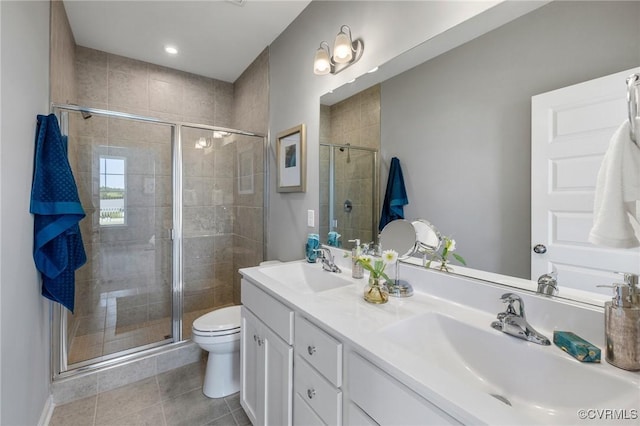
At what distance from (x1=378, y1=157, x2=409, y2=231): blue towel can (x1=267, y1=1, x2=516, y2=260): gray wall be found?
1.78 ft

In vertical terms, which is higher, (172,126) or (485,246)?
(172,126)

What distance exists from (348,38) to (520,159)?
3.56ft

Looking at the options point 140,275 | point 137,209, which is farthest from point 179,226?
point 140,275

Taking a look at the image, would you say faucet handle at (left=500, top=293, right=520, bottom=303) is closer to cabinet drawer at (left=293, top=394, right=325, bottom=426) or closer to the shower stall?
cabinet drawer at (left=293, top=394, right=325, bottom=426)

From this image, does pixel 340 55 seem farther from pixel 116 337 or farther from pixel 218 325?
pixel 116 337

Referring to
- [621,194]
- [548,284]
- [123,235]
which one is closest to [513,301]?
[548,284]

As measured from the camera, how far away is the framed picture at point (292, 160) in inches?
77.3

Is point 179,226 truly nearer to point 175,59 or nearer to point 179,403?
point 179,403

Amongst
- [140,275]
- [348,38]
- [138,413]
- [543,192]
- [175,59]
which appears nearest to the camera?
[543,192]

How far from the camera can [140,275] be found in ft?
7.91

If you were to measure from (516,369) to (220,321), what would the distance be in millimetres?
1655

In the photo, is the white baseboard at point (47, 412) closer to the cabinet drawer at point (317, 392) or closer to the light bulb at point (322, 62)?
the cabinet drawer at point (317, 392)

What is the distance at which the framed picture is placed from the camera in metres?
1.96

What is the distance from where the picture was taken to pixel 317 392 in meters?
0.92
